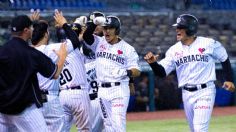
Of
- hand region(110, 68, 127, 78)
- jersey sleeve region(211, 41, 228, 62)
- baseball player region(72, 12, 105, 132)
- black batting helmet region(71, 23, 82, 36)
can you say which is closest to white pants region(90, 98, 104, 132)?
baseball player region(72, 12, 105, 132)

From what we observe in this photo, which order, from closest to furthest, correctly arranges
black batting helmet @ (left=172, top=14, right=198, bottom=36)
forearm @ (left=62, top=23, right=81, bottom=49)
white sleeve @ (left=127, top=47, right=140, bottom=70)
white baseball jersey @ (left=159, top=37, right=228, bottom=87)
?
1. forearm @ (left=62, top=23, right=81, bottom=49)
2. white baseball jersey @ (left=159, top=37, right=228, bottom=87)
3. black batting helmet @ (left=172, top=14, right=198, bottom=36)
4. white sleeve @ (left=127, top=47, right=140, bottom=70)

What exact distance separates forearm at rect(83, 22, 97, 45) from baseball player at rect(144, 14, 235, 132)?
1104 millimetres

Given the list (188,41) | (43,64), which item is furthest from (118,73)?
(43,64)

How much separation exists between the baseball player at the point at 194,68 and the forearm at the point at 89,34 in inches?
43.5

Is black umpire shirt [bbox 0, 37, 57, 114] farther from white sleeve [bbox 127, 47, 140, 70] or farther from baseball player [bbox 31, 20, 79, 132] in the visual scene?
white sleeve [bbox 127, 47, 140, 70]

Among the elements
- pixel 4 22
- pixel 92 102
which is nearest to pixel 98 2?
pixel 4 22

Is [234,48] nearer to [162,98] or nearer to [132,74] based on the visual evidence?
[162,98]

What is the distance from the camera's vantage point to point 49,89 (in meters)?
8.36

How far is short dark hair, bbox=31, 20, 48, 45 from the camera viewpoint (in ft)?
27.4

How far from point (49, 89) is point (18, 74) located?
51.0 inches

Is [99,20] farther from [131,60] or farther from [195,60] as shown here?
[195,60]

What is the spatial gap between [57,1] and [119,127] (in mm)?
12008

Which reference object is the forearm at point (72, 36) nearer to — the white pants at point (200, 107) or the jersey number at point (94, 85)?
the white pants at point (200, 107)

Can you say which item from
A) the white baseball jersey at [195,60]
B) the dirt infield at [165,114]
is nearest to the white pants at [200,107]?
the white baseball jersey at [195,60]
